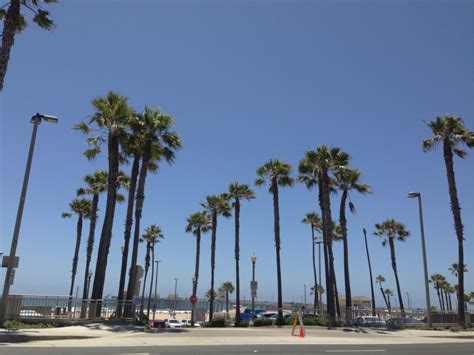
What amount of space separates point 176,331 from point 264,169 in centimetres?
2273

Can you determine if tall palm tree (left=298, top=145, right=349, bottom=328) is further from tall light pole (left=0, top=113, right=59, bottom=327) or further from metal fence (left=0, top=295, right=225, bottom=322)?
tall light pole (left=0, top=113, right=59, bottom=327)

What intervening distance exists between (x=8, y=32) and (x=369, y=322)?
27418 mm

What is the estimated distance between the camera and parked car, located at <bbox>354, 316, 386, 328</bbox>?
30.5 metres

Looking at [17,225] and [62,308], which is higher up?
[17,225]

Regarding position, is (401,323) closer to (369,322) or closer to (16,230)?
(369,322)

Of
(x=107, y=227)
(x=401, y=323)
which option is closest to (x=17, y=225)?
(x=107, y=227)

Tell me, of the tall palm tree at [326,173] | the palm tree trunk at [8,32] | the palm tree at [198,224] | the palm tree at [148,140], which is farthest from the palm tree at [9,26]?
the palm tree at [198,224]

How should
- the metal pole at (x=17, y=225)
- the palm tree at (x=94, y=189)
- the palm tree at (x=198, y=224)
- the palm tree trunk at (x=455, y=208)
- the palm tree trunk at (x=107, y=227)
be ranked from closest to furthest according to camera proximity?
the metal pole at (x=17, y=225) < the palm tree trunk at (x=107, y=227) < the palm tree trunk at (x=455, y=208) < the palm tree at (x=94, y=189) < the palm tree at (x=198, y=224)

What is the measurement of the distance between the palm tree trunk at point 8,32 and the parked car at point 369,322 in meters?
24.9

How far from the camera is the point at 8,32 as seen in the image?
59.1 feet

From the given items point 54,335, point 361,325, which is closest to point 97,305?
point 54,335

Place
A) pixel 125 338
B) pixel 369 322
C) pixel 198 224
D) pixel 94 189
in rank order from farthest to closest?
pixel 198 224 < pixel 94 189 < pixel 369 322 < pixel 125 338

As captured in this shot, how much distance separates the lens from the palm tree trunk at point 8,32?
57.5 feet

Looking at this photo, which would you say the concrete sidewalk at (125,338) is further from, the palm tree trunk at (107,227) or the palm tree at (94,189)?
the palm tree at (94,189)
